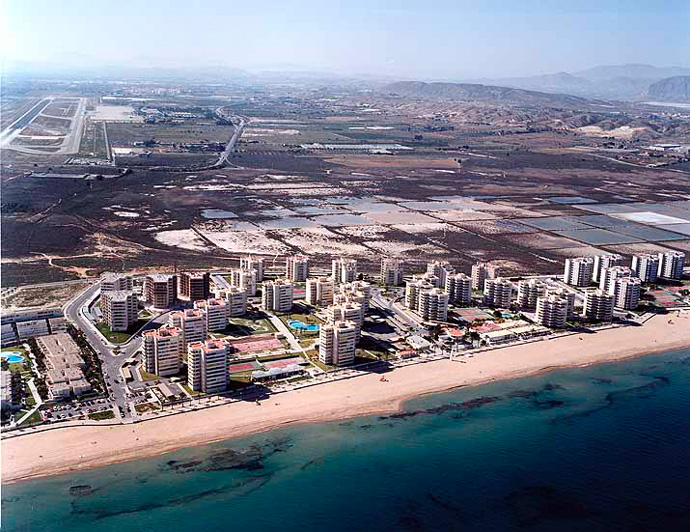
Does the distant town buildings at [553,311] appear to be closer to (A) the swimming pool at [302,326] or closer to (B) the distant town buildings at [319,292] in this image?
(B) the distant town buildings at [319,292]

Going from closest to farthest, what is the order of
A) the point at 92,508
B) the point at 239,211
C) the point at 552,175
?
1. the point at 92,508
2. the point at 239,211
3. the point at 552,175

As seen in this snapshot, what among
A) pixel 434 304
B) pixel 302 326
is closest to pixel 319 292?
pixel 302 326

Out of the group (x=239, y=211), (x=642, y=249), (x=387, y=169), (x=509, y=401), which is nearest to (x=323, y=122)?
(x=387, y=169)

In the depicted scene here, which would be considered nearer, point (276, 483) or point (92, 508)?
point (92, 508)

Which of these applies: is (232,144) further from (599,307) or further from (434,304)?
(599,307)

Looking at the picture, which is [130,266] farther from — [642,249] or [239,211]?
[642,249]

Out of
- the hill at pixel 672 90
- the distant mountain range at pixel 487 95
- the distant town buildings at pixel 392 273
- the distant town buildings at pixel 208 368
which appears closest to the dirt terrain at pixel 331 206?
the distant town buildings at pixel 392 273

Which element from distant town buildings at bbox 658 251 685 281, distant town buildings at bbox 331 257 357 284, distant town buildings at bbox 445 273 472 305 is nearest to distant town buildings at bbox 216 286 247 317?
distant town buildings at bbox 331 257 357 284
